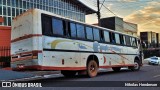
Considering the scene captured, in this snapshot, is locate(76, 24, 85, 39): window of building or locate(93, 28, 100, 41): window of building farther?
locate(93, 28, 100, 41): window of building

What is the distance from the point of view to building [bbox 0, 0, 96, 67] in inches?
1887

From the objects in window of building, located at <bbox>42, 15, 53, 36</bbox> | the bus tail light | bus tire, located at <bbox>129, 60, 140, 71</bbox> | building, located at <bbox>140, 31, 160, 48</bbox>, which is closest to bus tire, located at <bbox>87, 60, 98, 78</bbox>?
window of building, located at <bbox>42, 15, 53, 36</bbox>

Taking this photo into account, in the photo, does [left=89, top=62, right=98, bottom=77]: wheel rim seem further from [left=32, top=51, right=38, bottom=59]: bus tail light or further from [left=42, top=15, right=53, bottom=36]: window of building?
[left=32, top=51, right=38, bottom=59]: bus tail light

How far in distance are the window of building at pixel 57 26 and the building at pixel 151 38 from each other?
3271 inches

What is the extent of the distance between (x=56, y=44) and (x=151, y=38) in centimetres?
9265

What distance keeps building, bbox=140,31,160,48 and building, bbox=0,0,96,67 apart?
3629cm

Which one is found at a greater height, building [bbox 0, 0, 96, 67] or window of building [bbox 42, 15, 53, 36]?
building [bbox 0, 0, 96, 67]

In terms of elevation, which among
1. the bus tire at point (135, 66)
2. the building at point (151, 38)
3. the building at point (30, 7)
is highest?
the building at point (30, 7)

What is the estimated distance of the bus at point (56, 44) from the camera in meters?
14.4

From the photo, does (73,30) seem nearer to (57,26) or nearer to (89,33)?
(57,26)

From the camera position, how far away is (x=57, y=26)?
617 inches

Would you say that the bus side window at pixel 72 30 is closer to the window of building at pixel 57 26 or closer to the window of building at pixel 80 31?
the window of building at pixel 80 31

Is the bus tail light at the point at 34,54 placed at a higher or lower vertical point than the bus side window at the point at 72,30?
lower

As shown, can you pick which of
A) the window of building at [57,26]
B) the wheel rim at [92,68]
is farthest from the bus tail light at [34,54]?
the wheel rim at [92,68]
